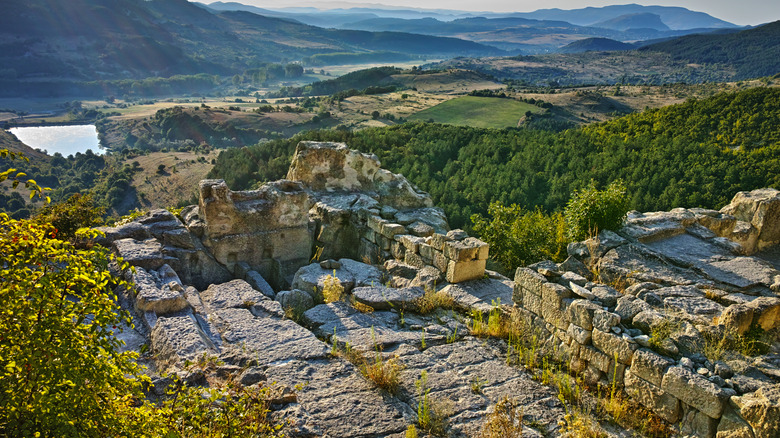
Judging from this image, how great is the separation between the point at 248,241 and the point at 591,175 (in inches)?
791

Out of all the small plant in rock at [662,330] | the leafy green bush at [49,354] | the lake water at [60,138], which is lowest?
the lake water at [60,138]

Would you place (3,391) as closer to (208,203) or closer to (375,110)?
(208,203)

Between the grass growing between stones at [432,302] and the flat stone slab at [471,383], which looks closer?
the flat stone slab at [471,383]

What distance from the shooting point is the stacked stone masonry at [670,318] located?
4.82 metres

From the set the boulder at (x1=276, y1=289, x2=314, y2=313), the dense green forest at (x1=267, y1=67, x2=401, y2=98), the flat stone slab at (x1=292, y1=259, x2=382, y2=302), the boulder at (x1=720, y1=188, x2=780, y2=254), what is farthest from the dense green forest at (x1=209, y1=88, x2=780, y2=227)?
the dense green forest at (x1=267, y1=67, x2=401, y2=98)

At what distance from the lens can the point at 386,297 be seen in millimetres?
8227

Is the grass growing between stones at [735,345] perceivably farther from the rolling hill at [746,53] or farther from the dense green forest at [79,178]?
the rolling hill at [746,53]

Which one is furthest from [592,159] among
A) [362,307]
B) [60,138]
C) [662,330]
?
[60,138]

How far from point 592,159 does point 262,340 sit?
24.4 metres

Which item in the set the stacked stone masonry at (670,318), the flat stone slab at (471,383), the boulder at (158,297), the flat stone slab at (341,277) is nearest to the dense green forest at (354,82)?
the flat stone slab at (341,277)

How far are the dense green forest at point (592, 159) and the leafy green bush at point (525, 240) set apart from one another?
9085mm

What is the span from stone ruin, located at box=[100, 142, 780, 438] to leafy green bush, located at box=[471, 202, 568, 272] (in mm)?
971

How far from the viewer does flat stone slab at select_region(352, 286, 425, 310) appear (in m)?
8.13

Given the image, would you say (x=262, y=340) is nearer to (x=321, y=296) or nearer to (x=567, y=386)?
(x=321, y=296)
